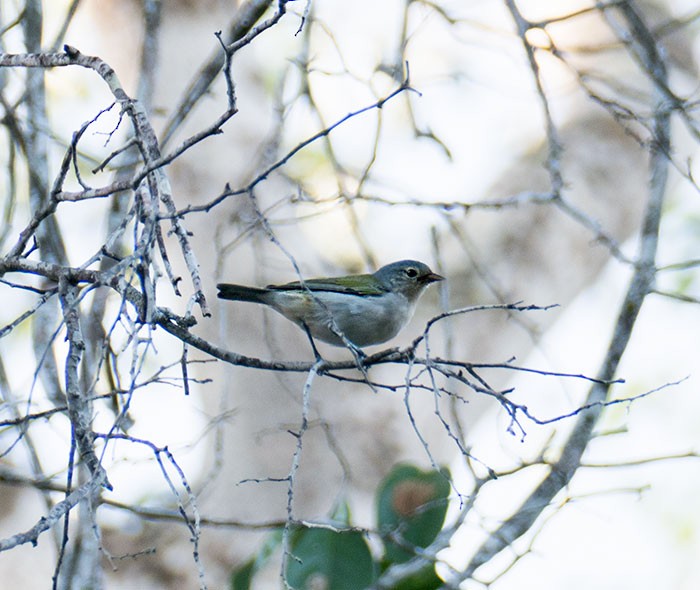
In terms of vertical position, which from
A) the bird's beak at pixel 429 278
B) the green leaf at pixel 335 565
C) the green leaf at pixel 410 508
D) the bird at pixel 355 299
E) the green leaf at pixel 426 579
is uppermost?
the bird's beak at pixel 429 278

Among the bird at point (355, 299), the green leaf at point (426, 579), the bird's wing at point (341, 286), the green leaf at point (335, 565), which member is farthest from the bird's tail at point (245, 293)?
Answer: the green leaf at point (426, 579)

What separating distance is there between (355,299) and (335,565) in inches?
64.7

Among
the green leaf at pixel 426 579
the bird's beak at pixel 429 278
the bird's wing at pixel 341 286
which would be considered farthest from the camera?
the bird's beak at pixel 429 278

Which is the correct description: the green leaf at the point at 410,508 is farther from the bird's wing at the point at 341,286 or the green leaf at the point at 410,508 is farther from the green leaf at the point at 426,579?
the bird's wing at the point at 341,286

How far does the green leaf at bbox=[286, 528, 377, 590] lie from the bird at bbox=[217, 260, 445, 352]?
96cm

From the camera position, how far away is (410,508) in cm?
440

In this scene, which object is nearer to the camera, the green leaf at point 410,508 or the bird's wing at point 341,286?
the green leaf at point 410,508

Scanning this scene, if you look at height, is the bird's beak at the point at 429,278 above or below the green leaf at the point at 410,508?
above

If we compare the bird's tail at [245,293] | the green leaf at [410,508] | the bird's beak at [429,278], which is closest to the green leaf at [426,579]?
the green leaf at [410,508]

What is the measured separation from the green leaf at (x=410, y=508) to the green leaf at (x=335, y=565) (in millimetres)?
160

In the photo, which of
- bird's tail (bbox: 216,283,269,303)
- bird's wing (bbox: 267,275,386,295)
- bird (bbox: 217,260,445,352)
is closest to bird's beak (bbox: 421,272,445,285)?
bird (bbox: 217,260,445,352)

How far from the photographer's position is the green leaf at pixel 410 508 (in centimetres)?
429

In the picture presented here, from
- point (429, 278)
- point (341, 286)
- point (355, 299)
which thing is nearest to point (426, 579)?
point (355, 299)

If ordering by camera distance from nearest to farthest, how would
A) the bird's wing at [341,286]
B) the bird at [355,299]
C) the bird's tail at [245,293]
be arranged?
1. the bird's tail at [245,293]
2. the bird at [355,299]
3. the bird's wing at [341,286]
